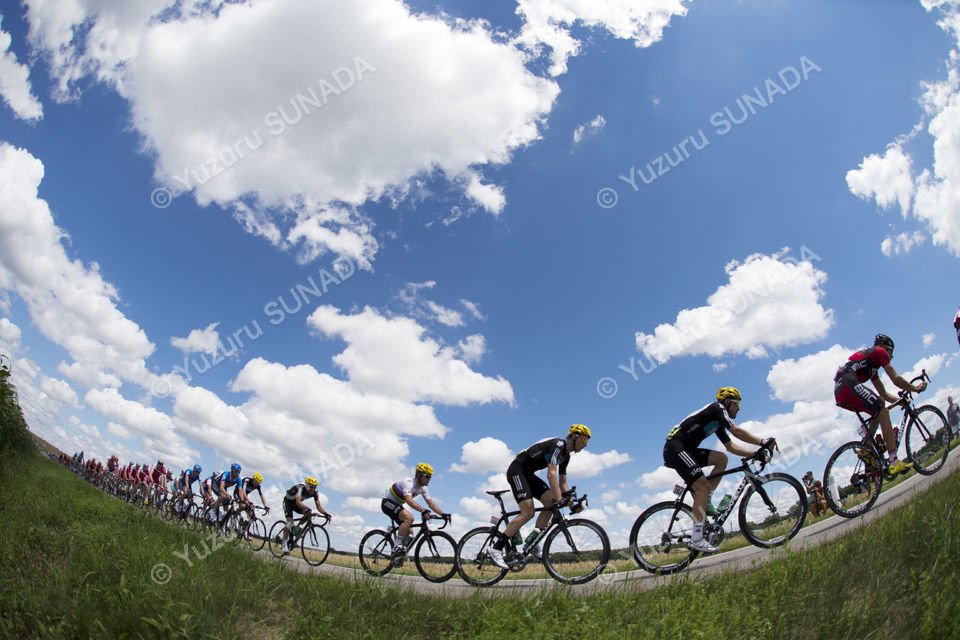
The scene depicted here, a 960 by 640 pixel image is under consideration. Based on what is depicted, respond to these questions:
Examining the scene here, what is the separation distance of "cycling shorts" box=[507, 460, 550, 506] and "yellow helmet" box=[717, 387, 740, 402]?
311 centimetres

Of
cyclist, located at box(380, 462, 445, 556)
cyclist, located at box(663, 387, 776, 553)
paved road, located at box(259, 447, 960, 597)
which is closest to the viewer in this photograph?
paved road, located at box(259, 447, 960, 597)

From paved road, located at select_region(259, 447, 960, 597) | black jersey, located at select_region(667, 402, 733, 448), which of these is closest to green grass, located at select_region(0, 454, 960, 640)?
paved road, located at select_region(259, 447, 960, 597)

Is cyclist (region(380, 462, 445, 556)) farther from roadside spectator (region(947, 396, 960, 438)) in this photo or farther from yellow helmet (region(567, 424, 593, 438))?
roadside spectator (region(947, 396, 960, 438))

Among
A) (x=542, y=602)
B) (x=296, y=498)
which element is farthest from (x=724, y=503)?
(x=296, y=498)

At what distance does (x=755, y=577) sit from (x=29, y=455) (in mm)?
27637

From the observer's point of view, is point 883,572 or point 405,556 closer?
point 883,572

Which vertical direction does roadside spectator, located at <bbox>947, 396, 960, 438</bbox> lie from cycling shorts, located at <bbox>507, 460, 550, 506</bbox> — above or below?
below

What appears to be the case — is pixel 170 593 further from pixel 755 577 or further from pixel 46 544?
pixel 755 577

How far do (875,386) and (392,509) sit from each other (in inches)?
377

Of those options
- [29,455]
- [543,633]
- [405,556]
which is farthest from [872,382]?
[29,455]

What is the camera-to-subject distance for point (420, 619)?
4543 millimetres

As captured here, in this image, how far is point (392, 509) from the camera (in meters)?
9.81

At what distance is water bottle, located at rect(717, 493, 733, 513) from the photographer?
6.29 meters

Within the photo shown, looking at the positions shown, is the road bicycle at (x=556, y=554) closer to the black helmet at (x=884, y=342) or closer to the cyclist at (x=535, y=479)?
the cyclist at (x=535, y=479)
